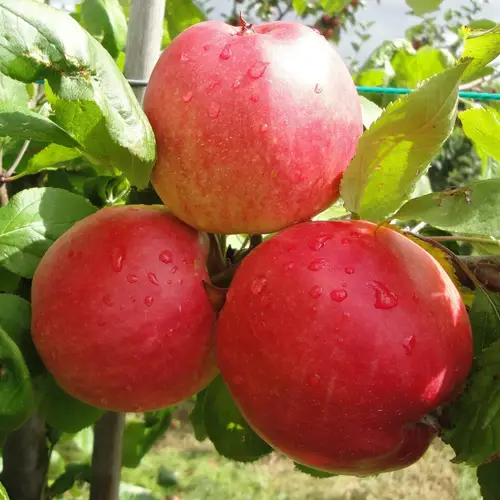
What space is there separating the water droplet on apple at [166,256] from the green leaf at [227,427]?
20 centimetres

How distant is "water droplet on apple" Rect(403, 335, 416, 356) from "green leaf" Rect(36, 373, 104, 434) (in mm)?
332

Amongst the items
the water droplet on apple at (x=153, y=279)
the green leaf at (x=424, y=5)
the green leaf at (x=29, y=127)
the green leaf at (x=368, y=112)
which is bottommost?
the water droplet on apple at (x=153, y=279)

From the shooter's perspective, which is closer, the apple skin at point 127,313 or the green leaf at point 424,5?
the apple skin at point 127,313

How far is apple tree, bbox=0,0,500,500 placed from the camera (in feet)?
1.43

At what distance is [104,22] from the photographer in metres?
0.90

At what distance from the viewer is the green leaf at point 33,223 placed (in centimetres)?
60

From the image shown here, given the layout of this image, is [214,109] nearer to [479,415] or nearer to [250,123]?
[250,123]

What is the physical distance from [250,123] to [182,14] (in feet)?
1.80

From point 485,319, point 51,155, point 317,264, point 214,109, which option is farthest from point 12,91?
point 485,319

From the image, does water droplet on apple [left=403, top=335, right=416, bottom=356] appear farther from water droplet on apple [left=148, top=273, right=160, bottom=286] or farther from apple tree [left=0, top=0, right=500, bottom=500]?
water droplet on apple [left=148, top=273, right=160, bottom=286]

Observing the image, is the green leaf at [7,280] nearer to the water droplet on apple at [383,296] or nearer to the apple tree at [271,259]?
the apple tree at [271,259]

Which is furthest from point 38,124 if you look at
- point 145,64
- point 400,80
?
point 400,80

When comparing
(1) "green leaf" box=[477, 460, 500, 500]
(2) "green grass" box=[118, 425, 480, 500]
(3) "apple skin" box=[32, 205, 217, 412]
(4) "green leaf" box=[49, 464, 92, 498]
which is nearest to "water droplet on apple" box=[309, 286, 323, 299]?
(3) "apple skin" box=[32, 205, 217, 412]

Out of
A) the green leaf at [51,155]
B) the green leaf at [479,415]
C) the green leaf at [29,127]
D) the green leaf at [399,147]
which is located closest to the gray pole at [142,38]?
the green leaf at [51,155]
